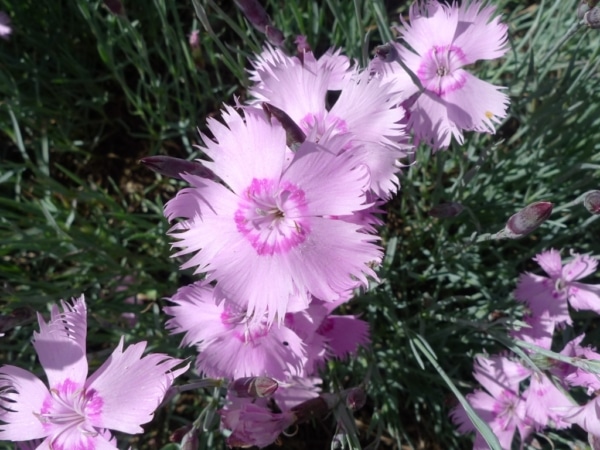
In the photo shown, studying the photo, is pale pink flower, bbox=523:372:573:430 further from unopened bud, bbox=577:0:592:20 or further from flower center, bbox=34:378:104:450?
flower center, bbox=34:378:104:450

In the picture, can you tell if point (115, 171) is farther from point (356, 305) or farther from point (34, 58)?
point (356, 305)

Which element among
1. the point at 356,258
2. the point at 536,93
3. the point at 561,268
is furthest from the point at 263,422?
the point at 536,93

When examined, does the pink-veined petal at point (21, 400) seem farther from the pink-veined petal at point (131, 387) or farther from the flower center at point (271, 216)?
the flower center at point (271, 216)

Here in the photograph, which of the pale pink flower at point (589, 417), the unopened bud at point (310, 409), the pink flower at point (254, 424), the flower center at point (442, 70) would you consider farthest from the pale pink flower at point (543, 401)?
the flower center at point (442, 70)

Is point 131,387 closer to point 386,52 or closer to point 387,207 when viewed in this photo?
point 386,52

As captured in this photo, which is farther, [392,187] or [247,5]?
[247,5]

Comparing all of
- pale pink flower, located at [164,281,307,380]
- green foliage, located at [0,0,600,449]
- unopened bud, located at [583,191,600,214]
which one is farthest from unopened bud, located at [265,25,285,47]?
unopened bud, located at [583,191,600,214]

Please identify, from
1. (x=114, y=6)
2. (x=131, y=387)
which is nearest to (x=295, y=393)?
(x=131, y=387)
